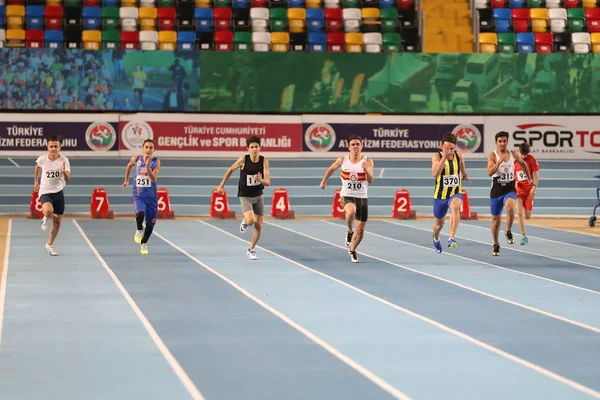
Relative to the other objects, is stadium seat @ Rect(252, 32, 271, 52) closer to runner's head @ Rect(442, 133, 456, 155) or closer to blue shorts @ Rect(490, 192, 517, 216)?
blue shorts @ Rect(490, 192, 517, 216)

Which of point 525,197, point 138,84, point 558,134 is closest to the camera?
point 525,197

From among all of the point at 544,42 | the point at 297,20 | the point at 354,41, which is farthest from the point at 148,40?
the point at 544,42

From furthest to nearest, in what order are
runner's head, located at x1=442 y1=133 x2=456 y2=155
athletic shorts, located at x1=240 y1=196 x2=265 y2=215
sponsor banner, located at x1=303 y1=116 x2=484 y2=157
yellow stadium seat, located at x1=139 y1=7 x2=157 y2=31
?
1. yellow stadium seat, located at x1=139 y1=7 x2=157 y2=31
2. sponsor banner, located at x1=303 y1=116 x2=484 y2=157
3. runner's head, located at x1=442 y1=133 x2=456 y2=155
4. athletic shorts, located at x1=240 y1=196 x2=265 y2=215

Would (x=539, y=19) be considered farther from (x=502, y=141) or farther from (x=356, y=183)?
(x=356, y=183)

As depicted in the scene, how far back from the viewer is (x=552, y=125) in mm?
31062

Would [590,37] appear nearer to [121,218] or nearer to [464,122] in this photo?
[464,122]

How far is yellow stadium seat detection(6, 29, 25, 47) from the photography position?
101 feet

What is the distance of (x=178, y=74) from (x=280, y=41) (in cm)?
299

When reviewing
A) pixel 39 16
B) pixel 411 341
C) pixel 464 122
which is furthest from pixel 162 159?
pixel 411 341

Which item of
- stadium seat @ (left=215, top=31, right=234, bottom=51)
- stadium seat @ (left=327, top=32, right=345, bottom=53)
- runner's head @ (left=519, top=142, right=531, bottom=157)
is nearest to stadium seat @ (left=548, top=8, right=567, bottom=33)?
stadium seat @ (left=327, top=32, right=345, bottom=53)

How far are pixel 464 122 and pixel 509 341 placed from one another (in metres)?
21.6

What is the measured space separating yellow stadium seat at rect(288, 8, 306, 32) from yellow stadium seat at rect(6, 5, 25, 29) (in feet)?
22.7

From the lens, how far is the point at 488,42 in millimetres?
32219

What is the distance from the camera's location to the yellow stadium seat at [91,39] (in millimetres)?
30891
